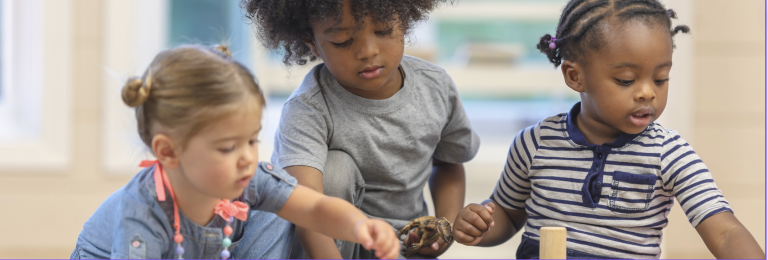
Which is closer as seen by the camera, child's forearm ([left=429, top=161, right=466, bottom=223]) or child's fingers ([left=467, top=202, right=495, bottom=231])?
child's fingers ([left=467, top=202, right=495, bottom=231])

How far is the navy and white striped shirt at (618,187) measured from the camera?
90 centimetres

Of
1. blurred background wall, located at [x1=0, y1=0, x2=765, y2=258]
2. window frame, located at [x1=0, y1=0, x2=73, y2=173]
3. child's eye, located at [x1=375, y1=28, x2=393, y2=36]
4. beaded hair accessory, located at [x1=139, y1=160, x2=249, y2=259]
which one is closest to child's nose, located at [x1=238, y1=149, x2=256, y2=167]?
beaded hair accessory, located at [x1=139, y1=160, x2=249, y2=259]

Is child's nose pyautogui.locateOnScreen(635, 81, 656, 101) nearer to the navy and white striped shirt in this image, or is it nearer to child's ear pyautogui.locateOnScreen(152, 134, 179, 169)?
the navy and white striped shirt

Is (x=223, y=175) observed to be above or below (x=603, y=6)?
below

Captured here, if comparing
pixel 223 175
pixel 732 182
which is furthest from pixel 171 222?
pixel 732 182

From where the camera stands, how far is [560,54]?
40.0 inches

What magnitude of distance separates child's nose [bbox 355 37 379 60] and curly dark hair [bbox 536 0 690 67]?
0.29 metres

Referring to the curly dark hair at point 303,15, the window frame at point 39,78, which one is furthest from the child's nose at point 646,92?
the window frame at point 39,78

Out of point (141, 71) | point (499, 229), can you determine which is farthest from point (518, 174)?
point (141, 71)

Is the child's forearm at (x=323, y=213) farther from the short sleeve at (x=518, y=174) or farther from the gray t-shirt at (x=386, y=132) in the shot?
the short sleeve at (x=518, y=174)

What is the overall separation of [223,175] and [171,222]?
116 mm

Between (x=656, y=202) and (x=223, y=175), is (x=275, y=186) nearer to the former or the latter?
(x=223, y=175)

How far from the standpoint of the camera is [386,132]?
42.5 inches

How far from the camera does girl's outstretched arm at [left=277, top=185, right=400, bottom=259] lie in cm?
70
